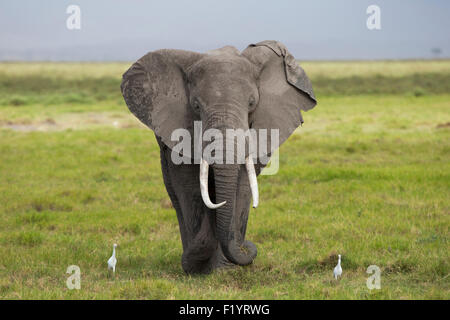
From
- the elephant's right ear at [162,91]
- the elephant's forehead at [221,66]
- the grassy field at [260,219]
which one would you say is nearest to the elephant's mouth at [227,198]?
the grassy field at [260,219]

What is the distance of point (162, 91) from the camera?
6.41 metres

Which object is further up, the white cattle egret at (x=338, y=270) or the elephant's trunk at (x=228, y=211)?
the elephant's trunk at (x=228, y=211)

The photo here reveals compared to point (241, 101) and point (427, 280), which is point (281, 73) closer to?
point (241, 101)

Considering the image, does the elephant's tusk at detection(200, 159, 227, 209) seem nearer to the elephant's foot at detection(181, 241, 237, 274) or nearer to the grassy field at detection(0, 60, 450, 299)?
the grassy field at detection(0, 60, 450, 299)

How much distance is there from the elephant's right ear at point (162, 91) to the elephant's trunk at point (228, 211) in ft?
2.42

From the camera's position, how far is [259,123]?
247 inches

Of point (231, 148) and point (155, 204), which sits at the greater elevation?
point (231, 148)

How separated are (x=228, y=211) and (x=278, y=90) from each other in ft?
5.17

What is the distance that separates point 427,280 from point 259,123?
7.99 ft

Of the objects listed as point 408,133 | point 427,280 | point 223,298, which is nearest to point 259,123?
point 223,298

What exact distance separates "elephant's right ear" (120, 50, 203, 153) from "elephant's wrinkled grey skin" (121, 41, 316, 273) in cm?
1

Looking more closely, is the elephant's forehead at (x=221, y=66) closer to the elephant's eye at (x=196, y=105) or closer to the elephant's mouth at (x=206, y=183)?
the elephant's eye at (x=196, y=105)

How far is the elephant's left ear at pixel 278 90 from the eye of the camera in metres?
6.35
